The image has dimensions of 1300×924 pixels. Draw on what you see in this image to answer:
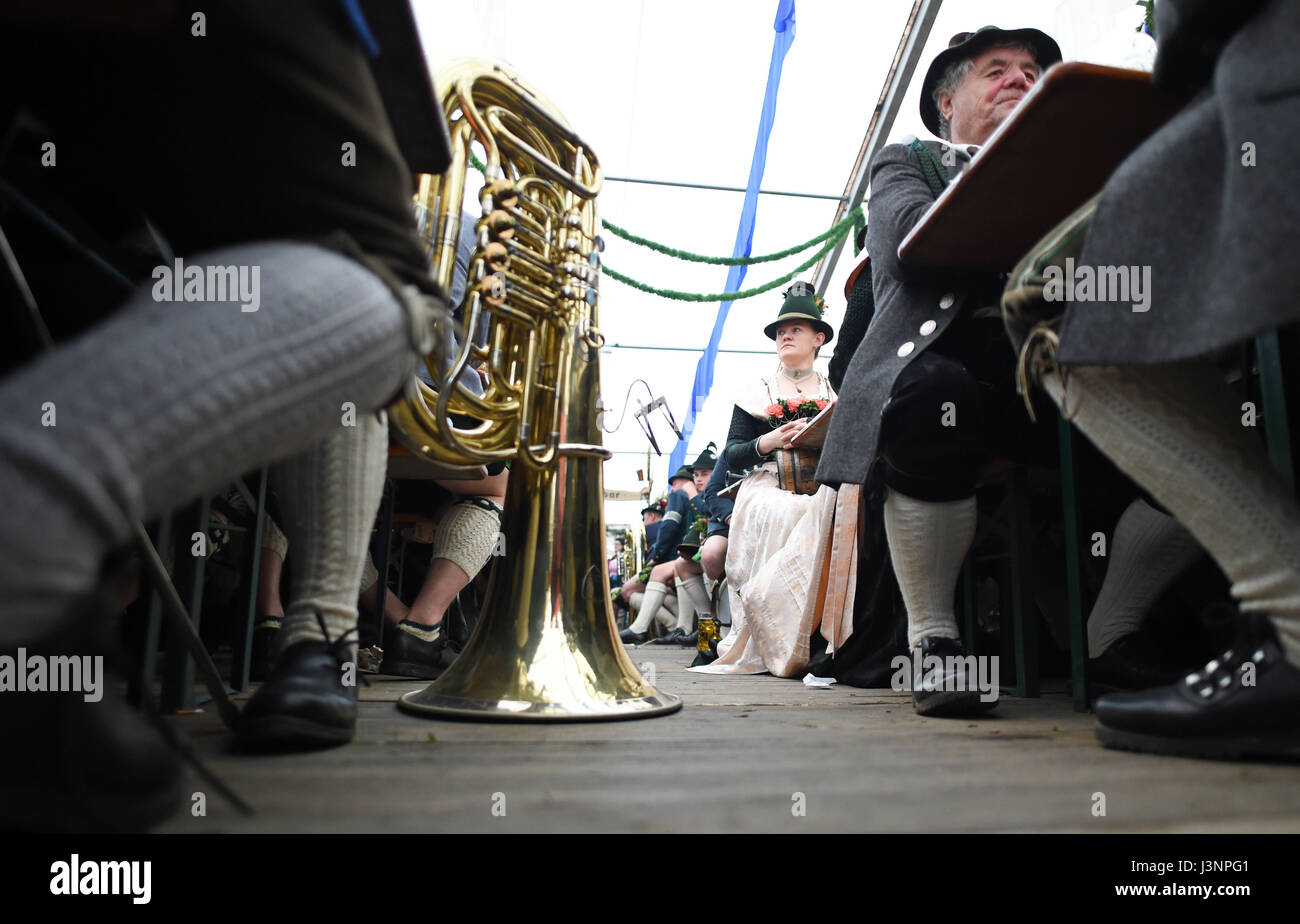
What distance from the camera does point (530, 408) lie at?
1.04 m

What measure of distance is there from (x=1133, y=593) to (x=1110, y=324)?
2.47ft

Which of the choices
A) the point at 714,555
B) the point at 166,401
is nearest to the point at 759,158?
the point at 714,555

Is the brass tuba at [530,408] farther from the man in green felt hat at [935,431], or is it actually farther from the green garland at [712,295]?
the green garland at [712,295]

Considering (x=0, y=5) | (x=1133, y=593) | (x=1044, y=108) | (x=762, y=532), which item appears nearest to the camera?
(x=0, y=5)

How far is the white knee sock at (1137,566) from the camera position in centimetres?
119

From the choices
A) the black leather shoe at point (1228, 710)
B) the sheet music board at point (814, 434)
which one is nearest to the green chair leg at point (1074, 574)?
the black leather shoe at point (1228, 710)

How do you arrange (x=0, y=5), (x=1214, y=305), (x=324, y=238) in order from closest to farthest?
(x=0, y=5)
(x=324, y=238)
(x=1214, y=305)

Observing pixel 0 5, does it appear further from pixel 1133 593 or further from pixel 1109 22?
pixel 1109 22

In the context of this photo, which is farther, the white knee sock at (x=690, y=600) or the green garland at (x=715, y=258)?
the white knee sock at (x=690, y=600)

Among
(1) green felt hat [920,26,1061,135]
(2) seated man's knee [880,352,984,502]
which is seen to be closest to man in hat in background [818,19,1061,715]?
(2) seated man's knee [880,352,984,502]

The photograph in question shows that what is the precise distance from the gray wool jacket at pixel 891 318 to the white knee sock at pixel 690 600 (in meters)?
3.48

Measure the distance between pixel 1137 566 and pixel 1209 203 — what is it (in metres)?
0.76
